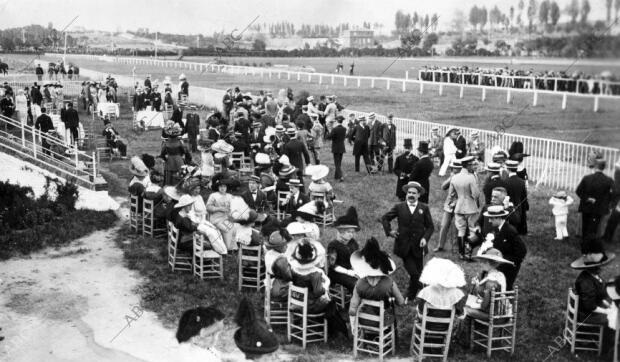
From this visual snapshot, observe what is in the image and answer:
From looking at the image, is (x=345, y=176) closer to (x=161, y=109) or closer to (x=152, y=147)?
(x=152, y=147)

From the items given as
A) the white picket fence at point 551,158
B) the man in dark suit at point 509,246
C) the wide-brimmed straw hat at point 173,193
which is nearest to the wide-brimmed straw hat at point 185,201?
the wide-brimmed straw hat at point 173,193

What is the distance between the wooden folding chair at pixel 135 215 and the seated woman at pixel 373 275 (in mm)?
6843

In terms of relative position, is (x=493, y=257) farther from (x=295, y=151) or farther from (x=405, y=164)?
(x=295, y=151)

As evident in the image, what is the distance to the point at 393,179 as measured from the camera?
721 inches

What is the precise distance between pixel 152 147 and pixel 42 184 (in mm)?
9166

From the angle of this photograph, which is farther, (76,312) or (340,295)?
(76,312)

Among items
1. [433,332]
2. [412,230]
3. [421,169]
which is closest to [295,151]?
[421,169]

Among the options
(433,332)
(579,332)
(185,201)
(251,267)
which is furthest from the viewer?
(185,201)

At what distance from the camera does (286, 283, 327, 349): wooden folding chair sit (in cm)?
819

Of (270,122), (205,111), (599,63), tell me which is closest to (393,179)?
(270,122)

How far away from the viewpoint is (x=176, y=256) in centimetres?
1117

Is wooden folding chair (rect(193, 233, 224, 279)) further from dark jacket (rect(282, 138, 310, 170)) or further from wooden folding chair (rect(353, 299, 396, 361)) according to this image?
dark jacket (rect(282, 138, 310, 170))

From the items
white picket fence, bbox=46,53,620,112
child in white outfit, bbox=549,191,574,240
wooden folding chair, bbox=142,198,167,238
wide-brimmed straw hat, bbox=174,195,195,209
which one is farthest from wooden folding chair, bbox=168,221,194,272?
white picket fence, bbox=46,53,620,112

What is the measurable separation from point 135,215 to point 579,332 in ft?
28.8
